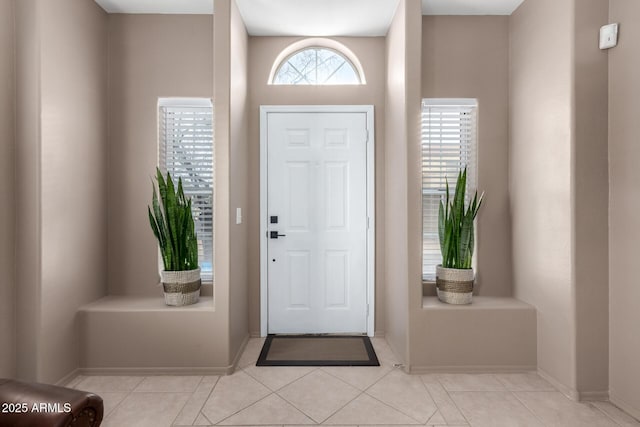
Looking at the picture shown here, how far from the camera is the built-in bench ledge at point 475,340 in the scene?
249cm

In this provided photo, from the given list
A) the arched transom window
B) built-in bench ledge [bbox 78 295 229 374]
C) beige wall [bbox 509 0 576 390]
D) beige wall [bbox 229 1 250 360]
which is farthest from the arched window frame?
built-in bench ledge [bbox 78 295 229 374]

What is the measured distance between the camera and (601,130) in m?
2.15

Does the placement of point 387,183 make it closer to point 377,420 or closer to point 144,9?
point 377,420

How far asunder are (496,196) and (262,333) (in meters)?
2.33

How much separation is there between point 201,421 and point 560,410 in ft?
6.71

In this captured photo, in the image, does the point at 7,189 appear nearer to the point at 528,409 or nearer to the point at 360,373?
the point at 360,373

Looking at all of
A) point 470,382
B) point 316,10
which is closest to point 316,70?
point 316,10

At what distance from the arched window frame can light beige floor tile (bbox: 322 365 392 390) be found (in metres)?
2.39

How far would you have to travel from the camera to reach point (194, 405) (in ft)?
6.89

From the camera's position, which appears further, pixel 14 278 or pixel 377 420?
pixel 14 278

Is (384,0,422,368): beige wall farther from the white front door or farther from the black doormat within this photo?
the white front door

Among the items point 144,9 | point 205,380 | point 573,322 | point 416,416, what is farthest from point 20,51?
point 573,322

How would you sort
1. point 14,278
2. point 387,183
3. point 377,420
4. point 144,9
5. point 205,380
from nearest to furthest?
point 377,420 < point 14,278 < point 205,380 < point 144,9 < point 387,183

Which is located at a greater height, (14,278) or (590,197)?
(590,197)
